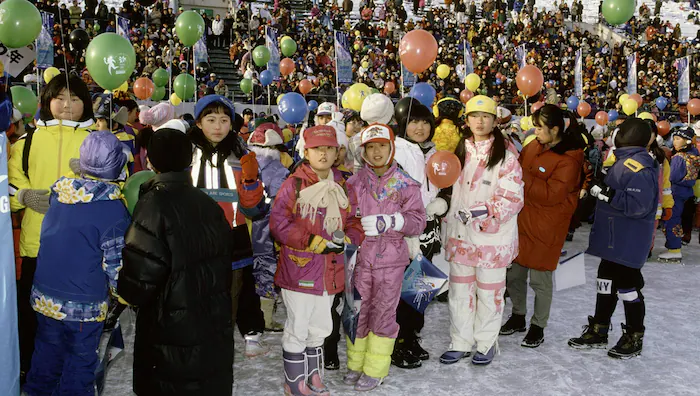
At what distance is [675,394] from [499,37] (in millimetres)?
24327

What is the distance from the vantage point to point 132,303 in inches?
85.4

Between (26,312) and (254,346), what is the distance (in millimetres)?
1391

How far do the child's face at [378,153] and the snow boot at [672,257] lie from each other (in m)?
5.35

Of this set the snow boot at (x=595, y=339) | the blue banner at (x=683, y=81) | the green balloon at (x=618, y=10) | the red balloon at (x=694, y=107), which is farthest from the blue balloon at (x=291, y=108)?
the blue banner at (x=683, y=81)

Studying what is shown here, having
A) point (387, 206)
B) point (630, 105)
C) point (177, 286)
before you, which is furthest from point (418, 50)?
point (630, 105)

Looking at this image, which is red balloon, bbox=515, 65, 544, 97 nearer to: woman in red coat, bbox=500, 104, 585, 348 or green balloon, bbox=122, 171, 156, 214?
woman in red coat, bbox=500, 104, 585, 348

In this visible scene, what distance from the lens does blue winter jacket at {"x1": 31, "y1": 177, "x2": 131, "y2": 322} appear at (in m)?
2.46

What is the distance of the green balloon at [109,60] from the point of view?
13.5 feet

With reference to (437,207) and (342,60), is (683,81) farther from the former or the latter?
(437,207)

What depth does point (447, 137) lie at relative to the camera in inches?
168

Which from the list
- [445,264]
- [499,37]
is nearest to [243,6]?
[499,37]

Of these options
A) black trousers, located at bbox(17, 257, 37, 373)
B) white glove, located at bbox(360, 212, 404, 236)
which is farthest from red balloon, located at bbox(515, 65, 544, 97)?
black trousers, located at bbox(17, 257, 37, 373)

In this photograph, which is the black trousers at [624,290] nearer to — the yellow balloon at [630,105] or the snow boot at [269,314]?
the snow boot at [269,314]

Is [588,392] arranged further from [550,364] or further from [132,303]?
[132,303]
